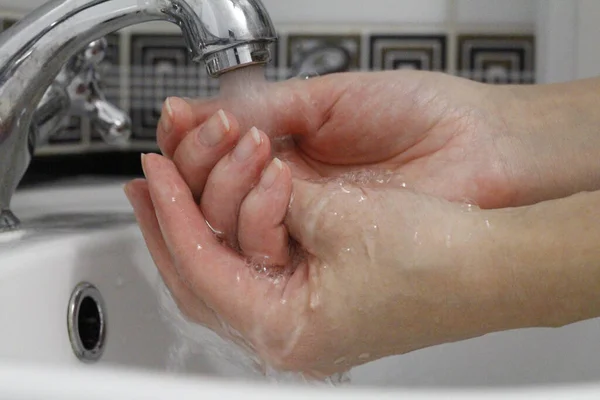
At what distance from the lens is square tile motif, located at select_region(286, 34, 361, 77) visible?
0.99 m

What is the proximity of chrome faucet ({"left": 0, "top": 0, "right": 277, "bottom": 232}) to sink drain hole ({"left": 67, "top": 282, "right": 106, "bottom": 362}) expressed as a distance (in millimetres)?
90

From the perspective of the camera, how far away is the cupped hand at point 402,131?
23.3 inches

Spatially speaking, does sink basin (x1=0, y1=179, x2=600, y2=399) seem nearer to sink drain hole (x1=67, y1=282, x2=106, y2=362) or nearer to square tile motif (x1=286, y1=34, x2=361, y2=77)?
sink drain hole (x1=67, y1=282, x2=106, y2=362)

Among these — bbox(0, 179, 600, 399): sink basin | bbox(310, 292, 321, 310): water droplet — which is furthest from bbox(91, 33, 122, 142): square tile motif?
bbox(310, 292, 321, 310): water droplet

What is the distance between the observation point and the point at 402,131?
62 centimetres

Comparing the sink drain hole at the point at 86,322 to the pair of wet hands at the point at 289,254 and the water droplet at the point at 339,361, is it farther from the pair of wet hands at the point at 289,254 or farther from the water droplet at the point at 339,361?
the water droplet at the point at 339,361

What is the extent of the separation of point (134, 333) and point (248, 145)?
21 centimetres

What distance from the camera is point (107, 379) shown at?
247 mm

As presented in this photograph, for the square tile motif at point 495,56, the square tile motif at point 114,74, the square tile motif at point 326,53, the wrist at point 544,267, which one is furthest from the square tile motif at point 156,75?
the wrist at point 544,267

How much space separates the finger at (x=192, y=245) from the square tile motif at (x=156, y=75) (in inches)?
22.2

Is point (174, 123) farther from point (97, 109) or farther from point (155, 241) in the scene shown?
point (97, 109)

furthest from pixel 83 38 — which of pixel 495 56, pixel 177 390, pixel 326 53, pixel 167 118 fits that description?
pixel 495 56

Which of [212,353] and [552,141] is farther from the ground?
[552,141]

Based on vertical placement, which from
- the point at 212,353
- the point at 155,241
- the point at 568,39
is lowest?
the point at 212,353
